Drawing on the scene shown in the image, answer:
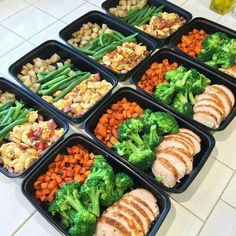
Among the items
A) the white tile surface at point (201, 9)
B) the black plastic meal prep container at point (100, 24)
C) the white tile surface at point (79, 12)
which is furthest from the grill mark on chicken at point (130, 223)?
the white tile surface at point (201, 9)

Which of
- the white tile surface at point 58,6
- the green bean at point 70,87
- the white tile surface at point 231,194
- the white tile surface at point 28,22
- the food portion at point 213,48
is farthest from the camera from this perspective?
the white tile surface at point 58,6

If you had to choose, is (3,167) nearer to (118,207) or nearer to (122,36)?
(118,207)

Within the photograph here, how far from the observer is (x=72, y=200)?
1.08 meters

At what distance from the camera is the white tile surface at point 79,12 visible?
188cm

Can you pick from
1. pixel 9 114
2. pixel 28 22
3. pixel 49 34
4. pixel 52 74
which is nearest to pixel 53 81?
pixel 52 74

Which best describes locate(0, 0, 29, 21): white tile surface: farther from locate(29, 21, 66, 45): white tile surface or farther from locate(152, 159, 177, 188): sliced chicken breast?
locate(152, 159, 177, 188): sliced chicken breast

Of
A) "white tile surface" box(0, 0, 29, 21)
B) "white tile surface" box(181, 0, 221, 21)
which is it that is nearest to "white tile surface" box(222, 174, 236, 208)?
"white tile surface" box(181, 0, 221, 21)

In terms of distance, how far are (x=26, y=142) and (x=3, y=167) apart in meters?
0.13

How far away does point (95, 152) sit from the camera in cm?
125

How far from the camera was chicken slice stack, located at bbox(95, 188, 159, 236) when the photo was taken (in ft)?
3.32

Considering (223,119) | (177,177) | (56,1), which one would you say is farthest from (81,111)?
(56,1)

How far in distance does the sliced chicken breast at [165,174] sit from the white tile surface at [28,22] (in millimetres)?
1065

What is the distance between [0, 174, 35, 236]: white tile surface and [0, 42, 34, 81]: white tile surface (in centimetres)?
59

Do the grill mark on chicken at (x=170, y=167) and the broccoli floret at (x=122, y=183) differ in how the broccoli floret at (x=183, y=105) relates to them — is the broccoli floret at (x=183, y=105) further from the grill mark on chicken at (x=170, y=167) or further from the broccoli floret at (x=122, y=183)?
the broccoli floret at (x=122, y=183)
